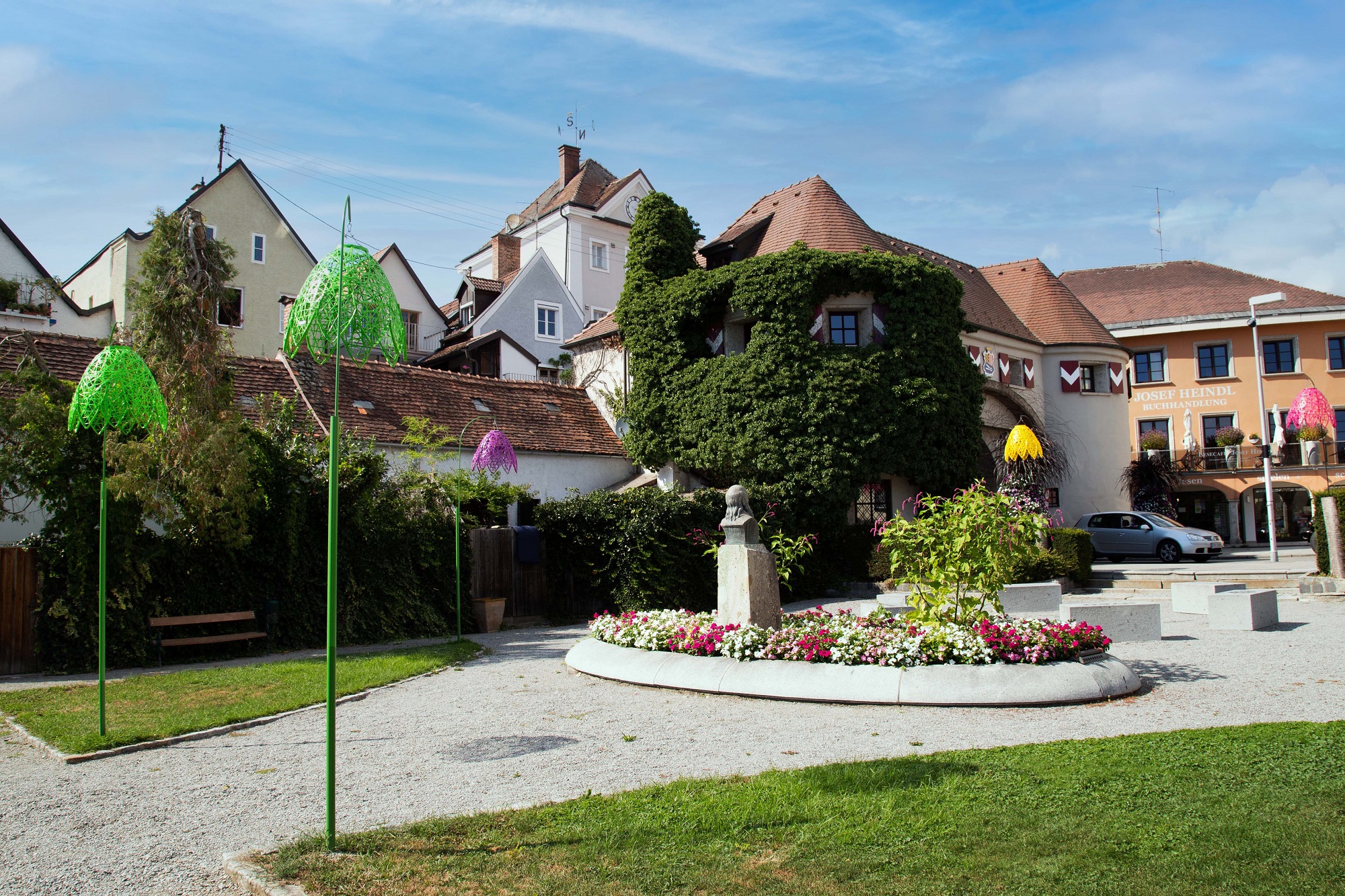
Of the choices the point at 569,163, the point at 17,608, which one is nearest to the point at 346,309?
the point at 17,608

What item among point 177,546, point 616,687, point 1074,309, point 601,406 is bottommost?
point 616,687

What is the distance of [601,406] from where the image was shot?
28.0 meters

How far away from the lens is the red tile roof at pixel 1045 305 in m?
33.4

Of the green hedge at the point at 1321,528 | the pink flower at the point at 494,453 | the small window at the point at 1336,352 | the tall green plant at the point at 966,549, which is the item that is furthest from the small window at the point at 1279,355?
the tall green plant at the point at 966,549

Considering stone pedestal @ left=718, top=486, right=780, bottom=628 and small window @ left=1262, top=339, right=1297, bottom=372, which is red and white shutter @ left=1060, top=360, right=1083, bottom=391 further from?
stone pedestal @ left=718, top=486, right=780, bottom=628

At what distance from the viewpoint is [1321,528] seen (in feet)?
64.7

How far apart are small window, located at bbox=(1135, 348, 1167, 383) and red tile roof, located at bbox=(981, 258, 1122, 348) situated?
8.41m

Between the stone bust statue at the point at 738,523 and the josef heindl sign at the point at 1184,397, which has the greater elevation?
the josef heindl sign at the point at 1184,397

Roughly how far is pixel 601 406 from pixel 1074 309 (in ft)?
59.4

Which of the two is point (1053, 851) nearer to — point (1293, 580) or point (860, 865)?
point (860, 865)

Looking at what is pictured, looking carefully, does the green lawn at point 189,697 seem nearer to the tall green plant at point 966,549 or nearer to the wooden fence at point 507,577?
the wooden fence at point 507,577

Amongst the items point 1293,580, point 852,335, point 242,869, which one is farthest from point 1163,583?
point 242,869

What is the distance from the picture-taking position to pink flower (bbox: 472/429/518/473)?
Answer: 17891mm

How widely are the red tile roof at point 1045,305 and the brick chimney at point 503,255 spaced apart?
21.6 meters
